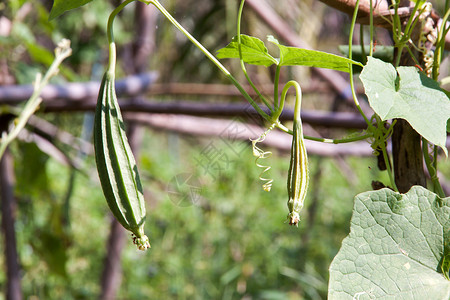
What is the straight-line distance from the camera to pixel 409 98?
0.85 feet

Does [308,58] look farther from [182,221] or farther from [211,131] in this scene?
[182,221]

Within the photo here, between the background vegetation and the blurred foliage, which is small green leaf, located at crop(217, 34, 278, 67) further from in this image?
the blurred foliage

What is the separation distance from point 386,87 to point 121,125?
0.50ft

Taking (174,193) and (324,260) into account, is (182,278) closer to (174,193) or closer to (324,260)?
(324,260)

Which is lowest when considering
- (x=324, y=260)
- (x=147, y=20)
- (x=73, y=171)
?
(x=324, y=260)

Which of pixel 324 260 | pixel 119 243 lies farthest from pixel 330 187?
pixel 119 243

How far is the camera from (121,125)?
284 millimetres

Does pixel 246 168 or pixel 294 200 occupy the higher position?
pixel 246 168

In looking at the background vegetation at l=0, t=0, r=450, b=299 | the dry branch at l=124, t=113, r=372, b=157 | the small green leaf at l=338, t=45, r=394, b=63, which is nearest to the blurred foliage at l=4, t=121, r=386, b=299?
the background vegetation at l=0, t=0, r=450, b=299

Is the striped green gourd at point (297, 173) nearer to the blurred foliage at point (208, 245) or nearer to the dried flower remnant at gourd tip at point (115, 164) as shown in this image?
the dried flower remnant at gourd tip at point (115, 164)

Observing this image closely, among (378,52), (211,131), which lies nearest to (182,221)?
(211,131)

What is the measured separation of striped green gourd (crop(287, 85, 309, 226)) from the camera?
0.24 meters

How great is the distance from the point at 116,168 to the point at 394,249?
0.16 metres

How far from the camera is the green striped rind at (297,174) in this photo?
0.80ft
